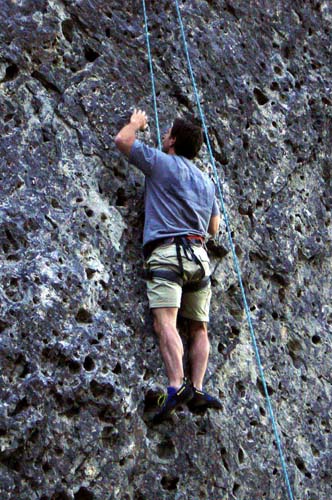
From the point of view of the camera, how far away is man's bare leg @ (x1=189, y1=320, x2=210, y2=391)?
19.6 feet

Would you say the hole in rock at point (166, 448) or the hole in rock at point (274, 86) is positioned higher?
the hole in rock at point (274, 86)

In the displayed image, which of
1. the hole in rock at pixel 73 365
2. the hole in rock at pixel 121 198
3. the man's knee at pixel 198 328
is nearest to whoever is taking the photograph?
the hole in rock at pixel 73 365

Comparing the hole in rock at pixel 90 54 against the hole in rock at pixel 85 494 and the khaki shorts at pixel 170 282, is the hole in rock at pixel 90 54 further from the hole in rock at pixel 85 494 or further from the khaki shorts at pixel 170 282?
the hole in rock at pixel 85 494

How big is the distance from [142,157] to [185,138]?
0.40m

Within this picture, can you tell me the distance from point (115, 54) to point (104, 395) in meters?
2.79

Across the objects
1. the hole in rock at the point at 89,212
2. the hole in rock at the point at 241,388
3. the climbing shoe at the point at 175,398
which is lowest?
the hole in rock at the point at 241,388

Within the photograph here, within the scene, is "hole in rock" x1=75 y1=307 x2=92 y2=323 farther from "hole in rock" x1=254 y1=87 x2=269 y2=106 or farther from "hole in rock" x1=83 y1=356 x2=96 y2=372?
"hole in rock" x1=254 y1=87 x2=269 y2=106

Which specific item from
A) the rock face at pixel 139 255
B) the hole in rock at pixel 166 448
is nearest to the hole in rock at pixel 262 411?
the rock face at pixel 139 255

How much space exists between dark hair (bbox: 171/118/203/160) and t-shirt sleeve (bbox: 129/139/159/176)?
0.28 meters

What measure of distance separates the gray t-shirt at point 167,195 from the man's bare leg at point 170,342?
0.54 metres

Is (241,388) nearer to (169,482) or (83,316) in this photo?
(169,482)

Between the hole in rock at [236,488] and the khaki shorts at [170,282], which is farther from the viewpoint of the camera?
the hole in rock at [236,488]

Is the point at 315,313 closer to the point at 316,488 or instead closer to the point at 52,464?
the point at 316,488

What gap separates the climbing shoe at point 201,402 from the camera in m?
5.75
